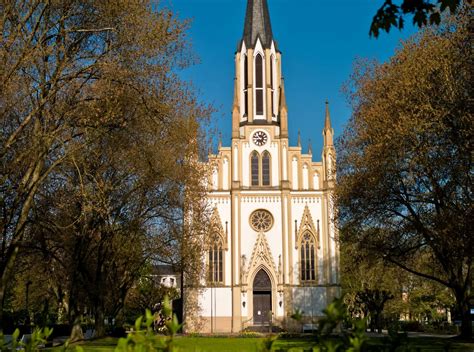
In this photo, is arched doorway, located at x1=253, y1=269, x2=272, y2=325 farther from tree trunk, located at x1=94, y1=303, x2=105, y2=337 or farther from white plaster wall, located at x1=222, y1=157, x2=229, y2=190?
tree trunk, located at x1=94, y1=303, x2=105, y2=337

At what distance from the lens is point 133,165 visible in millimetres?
25641

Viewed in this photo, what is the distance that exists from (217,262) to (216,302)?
132 inches

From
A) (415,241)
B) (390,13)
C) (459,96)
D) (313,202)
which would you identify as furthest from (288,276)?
(390,13)

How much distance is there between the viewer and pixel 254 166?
180 feet

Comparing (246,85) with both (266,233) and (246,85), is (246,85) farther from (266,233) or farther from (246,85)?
(266,233)

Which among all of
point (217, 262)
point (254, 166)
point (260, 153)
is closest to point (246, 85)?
point (260, 153)

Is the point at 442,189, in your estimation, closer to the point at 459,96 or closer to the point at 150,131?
the point at 459,96

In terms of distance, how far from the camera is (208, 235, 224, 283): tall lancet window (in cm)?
5225

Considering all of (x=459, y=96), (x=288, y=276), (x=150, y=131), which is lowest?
(x=288, y=276)

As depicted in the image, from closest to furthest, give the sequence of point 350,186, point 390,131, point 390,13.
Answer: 1. point 390,13
2. point 390,131
3. point 350,186

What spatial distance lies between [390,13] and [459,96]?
15268 millimetres

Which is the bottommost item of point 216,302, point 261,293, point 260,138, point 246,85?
point 216,302

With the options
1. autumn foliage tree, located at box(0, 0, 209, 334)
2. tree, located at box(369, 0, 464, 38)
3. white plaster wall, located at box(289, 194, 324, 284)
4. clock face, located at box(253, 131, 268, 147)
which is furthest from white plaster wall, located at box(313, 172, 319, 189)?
tree, located at box(369, 0, 464, 38)

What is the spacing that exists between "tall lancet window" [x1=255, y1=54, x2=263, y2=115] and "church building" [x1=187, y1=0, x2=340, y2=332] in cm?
164
